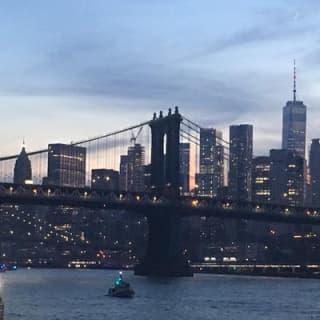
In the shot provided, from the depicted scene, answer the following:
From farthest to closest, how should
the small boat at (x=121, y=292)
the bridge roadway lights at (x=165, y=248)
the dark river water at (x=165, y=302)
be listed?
1. the bridge roadway lights at (x=165, y=248)
2. the small boat at (x=121, y=292)
3. the dark river water at (x=165, y=302)

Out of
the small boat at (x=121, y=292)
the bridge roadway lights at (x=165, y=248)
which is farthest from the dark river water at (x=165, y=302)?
the bridge roadway lights at (x=165, y=248)

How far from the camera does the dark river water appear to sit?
297 ft

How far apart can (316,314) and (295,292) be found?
31233 mm

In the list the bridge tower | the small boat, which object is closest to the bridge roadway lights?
the bridge tower

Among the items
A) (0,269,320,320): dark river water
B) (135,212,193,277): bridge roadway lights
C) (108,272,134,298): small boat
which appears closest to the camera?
(0,269,320,320): dark river water

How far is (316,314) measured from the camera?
94625 millimetres

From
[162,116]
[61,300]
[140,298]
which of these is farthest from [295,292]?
[162,116]

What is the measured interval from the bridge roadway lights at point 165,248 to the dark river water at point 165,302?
10.1m

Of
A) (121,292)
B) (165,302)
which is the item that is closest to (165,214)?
(121,292)

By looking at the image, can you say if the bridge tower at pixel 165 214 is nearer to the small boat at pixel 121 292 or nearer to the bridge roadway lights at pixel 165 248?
the bridge roadway lights at pixel 165 248

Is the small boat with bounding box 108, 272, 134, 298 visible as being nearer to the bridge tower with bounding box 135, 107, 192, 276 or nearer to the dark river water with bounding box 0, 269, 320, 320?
the dark river water with bounding box 0, 269, 320, 320

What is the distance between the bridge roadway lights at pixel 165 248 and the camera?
5837 inches

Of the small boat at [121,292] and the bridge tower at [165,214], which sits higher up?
the bridge tower at [165,214]

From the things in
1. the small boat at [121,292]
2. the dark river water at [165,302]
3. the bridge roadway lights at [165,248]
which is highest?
the bridge roadway lights at [165,248]
